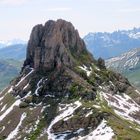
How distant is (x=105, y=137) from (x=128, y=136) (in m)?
10.1

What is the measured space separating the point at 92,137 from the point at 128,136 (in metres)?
15.8

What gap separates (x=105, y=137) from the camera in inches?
7633

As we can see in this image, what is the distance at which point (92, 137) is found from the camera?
653 feet

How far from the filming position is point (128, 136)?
195375mm

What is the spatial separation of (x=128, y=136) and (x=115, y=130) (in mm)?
6263

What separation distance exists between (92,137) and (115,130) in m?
10.6

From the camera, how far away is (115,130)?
648 ft

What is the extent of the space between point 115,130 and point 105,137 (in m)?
6.48
